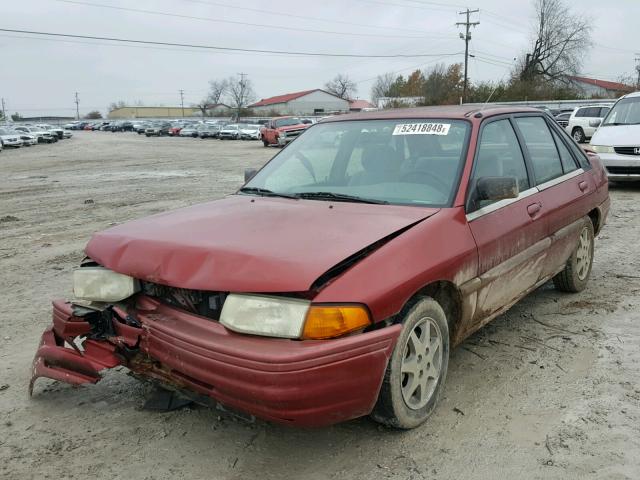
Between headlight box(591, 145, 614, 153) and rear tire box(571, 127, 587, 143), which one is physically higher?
rear tire box(571, 127, 587, 143)

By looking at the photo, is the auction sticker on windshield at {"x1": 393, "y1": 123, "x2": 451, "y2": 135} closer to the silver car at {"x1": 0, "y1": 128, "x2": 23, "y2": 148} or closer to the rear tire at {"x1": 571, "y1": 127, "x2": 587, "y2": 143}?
the rear tire at {"x1": 571, "y1": 127, "x2": 587, "y2": 143}

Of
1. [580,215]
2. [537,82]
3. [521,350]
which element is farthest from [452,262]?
[537,82]

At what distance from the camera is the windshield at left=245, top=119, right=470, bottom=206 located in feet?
11.1

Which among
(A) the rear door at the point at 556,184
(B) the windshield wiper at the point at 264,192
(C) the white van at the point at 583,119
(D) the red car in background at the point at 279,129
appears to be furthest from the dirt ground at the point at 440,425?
(D) the red car in background at the point at 279,129

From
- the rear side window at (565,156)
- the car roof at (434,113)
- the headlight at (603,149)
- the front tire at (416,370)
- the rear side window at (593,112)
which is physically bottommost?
the front tire at (416,370)

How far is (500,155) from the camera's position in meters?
3.79

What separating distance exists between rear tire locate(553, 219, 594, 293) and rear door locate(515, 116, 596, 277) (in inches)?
8.3

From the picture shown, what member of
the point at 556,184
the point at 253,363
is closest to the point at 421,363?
the point at 253,363

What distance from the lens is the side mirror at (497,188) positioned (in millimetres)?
3188

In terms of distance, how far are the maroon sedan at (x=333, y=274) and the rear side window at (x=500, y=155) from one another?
0.01 m

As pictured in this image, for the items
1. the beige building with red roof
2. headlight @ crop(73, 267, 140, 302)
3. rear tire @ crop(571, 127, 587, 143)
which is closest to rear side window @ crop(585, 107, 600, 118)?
rear tire @ crop(571, 127, 587, 143)

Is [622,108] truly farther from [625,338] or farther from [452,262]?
[452,262]

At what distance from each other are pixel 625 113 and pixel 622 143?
1.28 metres

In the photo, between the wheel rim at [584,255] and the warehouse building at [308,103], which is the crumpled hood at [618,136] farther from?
the warehouse building at [308,103]
